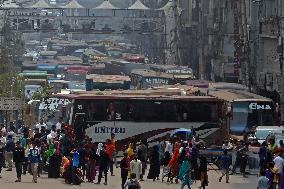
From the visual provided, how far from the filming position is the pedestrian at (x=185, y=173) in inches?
1231

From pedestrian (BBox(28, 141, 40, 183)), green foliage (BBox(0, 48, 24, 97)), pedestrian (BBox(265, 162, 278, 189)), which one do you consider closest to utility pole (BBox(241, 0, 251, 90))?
green foliage (BBox(0, 48, 24, 97))

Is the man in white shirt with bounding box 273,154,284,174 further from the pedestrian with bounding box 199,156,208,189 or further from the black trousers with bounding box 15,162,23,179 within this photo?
the black trousers with bounding box 15,162,23,179

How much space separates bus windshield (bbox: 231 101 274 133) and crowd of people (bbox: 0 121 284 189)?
11986mm

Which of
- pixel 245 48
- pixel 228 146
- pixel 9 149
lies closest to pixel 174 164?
pixel 228 146

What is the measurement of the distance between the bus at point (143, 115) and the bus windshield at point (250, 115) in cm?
429

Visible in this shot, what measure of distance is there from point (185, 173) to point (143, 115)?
14557 mm

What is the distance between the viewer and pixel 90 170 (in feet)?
115

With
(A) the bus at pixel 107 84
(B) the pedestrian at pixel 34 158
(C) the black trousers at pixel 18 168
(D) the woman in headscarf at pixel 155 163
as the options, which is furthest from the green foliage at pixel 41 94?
(B) the pedestrian at pixel 34 158

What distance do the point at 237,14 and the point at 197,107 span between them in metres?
39.6

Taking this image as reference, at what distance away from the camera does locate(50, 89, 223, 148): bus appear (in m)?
45.9

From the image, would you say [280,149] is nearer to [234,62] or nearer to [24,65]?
[234,62]

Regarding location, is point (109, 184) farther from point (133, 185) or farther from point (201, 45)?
point (201, 45)

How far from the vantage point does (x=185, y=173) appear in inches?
1253

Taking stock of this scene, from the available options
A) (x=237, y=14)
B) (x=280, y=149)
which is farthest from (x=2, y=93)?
(x=280, y=149)
